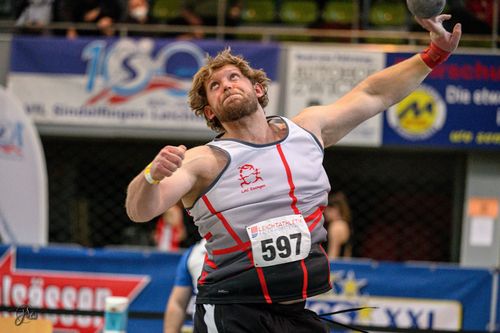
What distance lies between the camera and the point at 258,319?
12.2 ft

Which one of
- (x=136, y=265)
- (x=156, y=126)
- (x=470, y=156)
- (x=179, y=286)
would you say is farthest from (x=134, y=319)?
(x=470, y=156)

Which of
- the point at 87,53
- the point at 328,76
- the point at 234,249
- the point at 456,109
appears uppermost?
the point at 87,53

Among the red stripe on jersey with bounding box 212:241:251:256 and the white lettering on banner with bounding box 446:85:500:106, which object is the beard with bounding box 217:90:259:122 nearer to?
the red stripe on jersey with bounding box 212:241:251:256

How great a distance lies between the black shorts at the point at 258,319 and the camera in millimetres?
3707

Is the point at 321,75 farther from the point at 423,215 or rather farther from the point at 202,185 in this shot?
the point at 202,185

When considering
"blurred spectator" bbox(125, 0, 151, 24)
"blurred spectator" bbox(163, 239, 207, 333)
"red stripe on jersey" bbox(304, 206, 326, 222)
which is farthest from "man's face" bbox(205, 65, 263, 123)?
"blurred spectator" bbox(125, 0, 151, 24)

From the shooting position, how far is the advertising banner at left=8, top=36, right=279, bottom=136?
33.2ft

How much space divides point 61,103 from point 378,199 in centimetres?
387

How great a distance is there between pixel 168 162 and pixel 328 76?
6.68 m

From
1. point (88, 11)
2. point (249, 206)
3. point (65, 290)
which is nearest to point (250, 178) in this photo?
point (249, 206)

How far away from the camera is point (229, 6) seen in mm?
11195

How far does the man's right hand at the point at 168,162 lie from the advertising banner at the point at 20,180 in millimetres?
6427

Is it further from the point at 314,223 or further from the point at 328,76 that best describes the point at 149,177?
the point at 328,76

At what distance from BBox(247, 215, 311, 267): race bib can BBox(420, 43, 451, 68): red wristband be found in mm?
992
